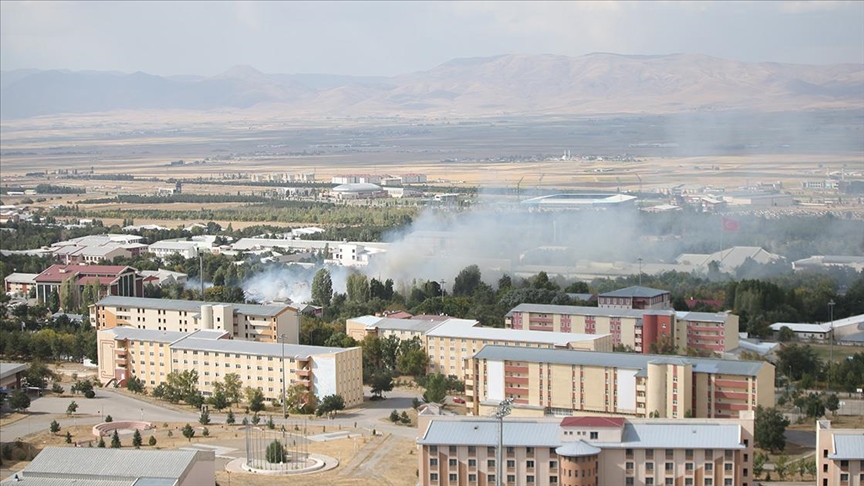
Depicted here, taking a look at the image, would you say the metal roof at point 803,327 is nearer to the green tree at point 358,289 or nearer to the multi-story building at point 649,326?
the multi-story building at point 649,326

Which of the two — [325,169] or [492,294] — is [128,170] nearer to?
[325,169]

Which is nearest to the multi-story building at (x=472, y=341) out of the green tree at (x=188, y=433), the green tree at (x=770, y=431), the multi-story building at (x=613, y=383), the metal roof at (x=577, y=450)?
the multi-story building at (x=613, y=383)

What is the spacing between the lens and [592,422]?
13.4m

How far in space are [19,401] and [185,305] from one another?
4.62 m

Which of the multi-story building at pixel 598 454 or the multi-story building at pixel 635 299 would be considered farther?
the multi-story building at pixel 635 299

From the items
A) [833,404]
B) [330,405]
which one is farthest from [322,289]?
[833,404]

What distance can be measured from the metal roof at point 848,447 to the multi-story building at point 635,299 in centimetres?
963

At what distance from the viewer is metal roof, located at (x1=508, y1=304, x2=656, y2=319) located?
21.4m

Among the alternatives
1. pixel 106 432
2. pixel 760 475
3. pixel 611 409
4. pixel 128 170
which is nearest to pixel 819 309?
pixel 611 409

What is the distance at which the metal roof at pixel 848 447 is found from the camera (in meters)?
12.8

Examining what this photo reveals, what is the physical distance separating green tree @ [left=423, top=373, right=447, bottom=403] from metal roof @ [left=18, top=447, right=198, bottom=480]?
565 centimetres

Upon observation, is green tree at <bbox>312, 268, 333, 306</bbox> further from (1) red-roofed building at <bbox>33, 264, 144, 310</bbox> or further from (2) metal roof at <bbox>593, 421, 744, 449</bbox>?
(2) metal roof at <bbox>593, 421, 744, 449</bbox>

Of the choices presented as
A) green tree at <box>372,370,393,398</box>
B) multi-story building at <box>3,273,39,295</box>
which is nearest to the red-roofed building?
multi-story building at <box>3,273,39,295</box>

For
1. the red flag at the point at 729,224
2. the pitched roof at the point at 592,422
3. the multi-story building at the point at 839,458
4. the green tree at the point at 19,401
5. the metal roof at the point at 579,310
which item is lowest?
the green tree at the point at 19,401
